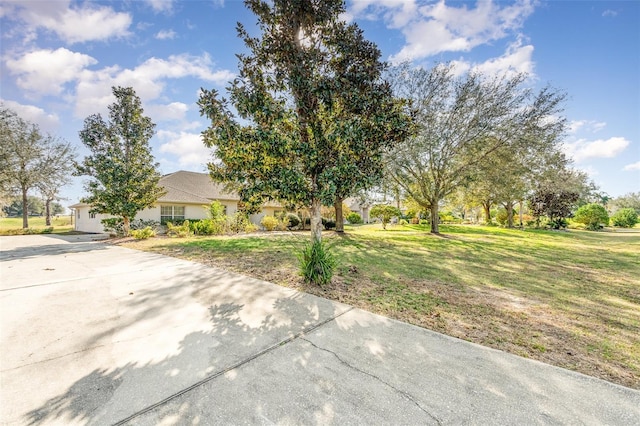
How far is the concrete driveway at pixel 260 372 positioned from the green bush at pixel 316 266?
114cm

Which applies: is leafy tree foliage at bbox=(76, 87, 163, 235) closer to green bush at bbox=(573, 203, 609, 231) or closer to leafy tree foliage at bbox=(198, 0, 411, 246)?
leafy tree foliage at bbox=(198, 0, 411, 246)

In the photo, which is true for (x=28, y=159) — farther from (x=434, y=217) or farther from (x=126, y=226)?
(x=434, y=217)

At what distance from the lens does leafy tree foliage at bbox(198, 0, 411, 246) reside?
18.9 feet

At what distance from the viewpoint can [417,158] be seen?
1557cm

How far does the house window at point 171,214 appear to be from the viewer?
20.1m

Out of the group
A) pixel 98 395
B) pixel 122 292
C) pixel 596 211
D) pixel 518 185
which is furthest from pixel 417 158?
pixel 596 211

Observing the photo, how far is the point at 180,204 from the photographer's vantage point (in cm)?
2084

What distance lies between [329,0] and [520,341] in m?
8.02

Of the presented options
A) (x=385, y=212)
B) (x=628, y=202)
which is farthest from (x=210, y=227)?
(x=628, y=202)

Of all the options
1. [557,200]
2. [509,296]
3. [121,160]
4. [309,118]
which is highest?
[121,160]

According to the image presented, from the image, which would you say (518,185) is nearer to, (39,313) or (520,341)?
(520,341)

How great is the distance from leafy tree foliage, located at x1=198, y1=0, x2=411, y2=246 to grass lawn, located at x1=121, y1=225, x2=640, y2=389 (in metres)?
1.96

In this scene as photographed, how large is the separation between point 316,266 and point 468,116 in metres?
14.2

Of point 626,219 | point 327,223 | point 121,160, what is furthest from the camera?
point 626,219
